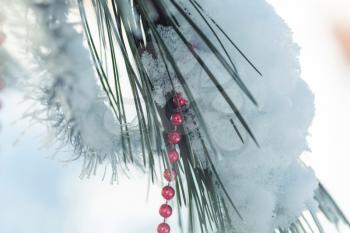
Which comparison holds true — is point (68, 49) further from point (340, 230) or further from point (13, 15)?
point (340, 230)

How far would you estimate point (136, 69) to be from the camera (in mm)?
455

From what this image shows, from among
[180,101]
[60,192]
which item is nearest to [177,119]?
[180,101]

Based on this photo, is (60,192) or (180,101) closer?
(180,101)

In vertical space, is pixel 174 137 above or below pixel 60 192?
below

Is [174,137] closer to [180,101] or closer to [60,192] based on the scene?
[180,101]

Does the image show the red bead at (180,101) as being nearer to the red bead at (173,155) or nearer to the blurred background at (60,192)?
the red bead at (173,155)

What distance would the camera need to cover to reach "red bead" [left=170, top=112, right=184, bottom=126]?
1.39 feet

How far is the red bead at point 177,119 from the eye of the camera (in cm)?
42

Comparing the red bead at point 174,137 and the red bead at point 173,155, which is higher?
the red bead at point 174,137

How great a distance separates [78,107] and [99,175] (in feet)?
1.74

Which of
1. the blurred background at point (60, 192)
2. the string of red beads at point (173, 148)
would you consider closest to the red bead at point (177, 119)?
the string of red beads at point (173, 148)

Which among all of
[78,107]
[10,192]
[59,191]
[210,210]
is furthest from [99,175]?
[210,210]

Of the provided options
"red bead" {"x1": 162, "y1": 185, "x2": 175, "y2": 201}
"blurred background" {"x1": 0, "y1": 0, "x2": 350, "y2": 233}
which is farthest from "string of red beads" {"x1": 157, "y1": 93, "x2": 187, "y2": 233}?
"blurred background" {"x1": 0, "y1": 0, "x2": 350, "y2": 233}

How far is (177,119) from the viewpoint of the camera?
42 cm
